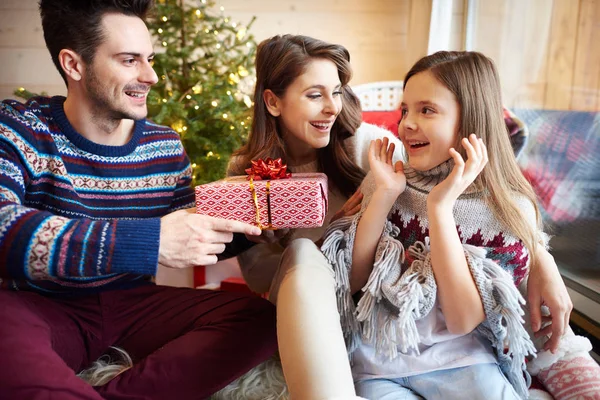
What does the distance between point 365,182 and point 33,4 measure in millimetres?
2814

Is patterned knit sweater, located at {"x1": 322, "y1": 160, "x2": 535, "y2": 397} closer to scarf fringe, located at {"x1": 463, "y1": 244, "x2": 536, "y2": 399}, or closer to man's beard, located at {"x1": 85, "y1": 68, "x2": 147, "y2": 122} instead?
scarf fringe, located at {"x1": 463, "y1": 244, "x2": 536, "y2": 399}

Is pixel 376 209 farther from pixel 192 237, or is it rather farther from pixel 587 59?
pixel 587 59

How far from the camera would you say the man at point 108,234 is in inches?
43.1

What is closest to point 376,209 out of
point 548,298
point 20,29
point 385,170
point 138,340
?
point 385,170

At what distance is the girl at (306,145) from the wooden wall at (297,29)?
5.73 ft

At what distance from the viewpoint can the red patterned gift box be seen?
1230 millimetres

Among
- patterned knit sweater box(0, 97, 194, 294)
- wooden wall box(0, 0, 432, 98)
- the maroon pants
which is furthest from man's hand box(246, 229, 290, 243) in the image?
wooden wall box(0, 0, 432, 98)

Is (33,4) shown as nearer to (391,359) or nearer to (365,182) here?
(365,182)

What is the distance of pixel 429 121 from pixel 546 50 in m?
1.08

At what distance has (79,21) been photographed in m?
1.39

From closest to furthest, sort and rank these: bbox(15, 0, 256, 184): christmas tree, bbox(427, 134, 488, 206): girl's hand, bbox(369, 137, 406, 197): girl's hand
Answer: bbox(427, 134, 488, 206): girl's hand, bbox(369, 137, 406, 197): girl's hand, bbox(15, 0, 256, 184): christmas tree

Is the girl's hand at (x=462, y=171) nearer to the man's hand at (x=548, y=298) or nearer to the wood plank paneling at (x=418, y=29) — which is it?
the man's hand at (x=548, y=298)

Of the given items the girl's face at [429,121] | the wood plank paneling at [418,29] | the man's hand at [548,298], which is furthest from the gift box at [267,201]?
the wood plank paneling at [418,29]

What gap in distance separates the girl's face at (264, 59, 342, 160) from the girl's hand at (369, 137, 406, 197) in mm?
267
